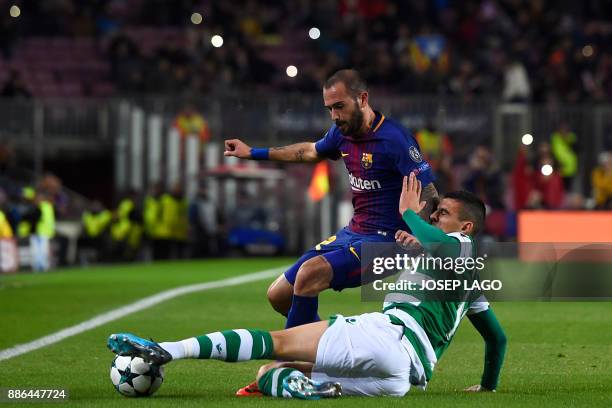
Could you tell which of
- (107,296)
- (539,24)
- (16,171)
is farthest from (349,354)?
(539,24)

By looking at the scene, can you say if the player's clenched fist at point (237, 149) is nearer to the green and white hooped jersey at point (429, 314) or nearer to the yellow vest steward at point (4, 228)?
the green and white hooped jersey at point (429, 314)

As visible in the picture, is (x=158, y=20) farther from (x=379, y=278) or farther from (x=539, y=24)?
(x=379, y=278)

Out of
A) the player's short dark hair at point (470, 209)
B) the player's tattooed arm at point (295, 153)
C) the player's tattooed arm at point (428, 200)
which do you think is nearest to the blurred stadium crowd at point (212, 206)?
the player's tattooed arm at point (295, 153)

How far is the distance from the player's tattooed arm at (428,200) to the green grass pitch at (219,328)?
1.07m

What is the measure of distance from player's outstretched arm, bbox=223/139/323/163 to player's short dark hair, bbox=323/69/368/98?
30.8 inches

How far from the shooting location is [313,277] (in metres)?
8.75

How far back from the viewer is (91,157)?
28422 mm

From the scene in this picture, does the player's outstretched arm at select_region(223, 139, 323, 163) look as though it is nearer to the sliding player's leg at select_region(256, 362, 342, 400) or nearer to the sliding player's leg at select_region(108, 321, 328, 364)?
the sliding player's leg at select_region(256, 362, 342, 400)

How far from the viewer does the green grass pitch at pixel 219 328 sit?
812 cm

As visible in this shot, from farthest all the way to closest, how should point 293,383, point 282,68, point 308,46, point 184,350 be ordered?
point 308,46 < point 282,68 < point 293,383 < point 184,350

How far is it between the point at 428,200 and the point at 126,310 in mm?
6621

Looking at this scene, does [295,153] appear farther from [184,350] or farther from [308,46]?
[308,46]

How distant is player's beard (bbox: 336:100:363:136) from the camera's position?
9094 mm

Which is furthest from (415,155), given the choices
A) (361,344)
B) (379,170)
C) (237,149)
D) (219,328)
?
(219,328)
